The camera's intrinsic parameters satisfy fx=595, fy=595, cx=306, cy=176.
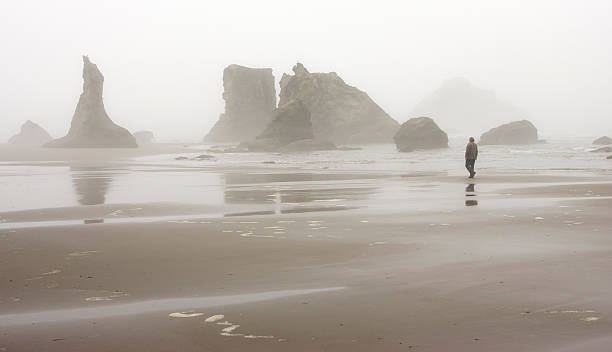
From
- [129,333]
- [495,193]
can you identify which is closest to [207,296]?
[129,333]

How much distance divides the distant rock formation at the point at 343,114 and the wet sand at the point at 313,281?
370 ft

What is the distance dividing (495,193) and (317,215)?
7498 millimetres

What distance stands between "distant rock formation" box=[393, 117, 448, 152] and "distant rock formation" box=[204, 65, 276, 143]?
80385 mm

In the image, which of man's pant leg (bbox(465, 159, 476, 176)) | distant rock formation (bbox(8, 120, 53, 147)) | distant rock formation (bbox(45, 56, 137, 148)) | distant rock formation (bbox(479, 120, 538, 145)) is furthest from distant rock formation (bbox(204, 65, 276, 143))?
man's pant leg (bbox(465, 159, 476, 176))

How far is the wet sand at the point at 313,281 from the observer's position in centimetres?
482

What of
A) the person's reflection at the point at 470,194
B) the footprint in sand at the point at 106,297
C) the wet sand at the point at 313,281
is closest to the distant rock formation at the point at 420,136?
the person's reflection at the point at 470,194

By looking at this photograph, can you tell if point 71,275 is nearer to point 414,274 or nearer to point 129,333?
point 129,333

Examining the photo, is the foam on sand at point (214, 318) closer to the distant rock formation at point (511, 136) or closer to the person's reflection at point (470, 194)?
the person's reflection at point (470, 194)

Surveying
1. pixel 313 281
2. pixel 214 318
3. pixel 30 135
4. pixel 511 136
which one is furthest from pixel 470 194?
pixel 30 135

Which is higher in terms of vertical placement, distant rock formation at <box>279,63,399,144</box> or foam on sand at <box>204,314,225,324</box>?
distant rock formation at <box>279,63,399,144</box>

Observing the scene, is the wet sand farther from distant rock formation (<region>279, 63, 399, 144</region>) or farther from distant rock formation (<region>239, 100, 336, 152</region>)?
distant rock formation (<region>279, 63, 399, 144</region>)

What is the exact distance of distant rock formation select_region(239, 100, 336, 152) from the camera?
3335 inches

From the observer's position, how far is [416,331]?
4.92 m

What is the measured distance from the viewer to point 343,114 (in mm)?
136125
